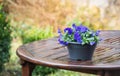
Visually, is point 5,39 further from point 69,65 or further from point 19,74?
point 69,65

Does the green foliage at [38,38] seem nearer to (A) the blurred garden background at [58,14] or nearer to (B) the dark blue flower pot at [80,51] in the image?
(A) the blurred garden background at [58,14]

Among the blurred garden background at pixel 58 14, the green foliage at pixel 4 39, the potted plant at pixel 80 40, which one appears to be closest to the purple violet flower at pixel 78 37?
the potted plant at pixel 80 40

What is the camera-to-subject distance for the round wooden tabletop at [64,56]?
8.08 ft

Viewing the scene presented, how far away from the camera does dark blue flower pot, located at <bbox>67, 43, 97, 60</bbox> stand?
255 cm

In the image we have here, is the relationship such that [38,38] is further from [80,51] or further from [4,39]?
[80,51]

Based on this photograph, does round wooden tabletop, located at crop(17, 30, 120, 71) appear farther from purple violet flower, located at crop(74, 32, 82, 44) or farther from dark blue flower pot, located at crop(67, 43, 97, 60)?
purple violet flower, located at crop(74, 32, 82, 44)

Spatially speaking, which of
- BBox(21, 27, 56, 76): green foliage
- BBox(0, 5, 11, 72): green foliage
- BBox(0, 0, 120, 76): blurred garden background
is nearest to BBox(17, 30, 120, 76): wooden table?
BBox(0, 5, 11, 72): green foliage

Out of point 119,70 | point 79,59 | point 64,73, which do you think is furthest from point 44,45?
point 64,73

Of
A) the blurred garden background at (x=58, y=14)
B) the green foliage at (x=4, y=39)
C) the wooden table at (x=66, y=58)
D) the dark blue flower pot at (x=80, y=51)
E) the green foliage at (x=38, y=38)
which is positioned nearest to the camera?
the wooden table at (x=66, y=58)

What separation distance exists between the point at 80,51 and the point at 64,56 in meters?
0.23

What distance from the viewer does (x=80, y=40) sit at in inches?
99.7

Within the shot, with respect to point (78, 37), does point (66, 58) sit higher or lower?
lower

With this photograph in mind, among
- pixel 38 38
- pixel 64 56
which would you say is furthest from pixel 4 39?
pixel 64 56

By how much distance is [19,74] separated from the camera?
16.9 feet
